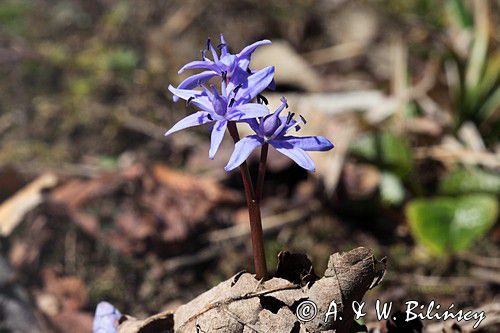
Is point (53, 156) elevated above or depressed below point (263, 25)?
below

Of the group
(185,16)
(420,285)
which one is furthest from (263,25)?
(420,285)

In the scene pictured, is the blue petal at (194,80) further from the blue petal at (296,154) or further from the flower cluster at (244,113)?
the blue petal at (296,154)

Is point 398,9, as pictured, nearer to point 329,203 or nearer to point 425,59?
point 425,59

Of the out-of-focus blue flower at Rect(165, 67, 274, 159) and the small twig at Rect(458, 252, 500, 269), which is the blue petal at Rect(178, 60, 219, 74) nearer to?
Answer: the out-of-focus blue flower at Rect(165, 67, 274, 159)

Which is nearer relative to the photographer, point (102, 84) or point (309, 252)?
point (309, 252)

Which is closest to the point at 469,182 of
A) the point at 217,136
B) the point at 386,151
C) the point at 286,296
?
the point at 386,151

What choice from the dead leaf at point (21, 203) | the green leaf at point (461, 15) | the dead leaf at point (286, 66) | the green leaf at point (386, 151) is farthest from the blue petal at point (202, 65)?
the green leaf at point (461, 15)

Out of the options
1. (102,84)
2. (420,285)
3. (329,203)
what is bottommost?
(420,285)

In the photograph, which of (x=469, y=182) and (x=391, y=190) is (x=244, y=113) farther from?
(x=469, y=182)
